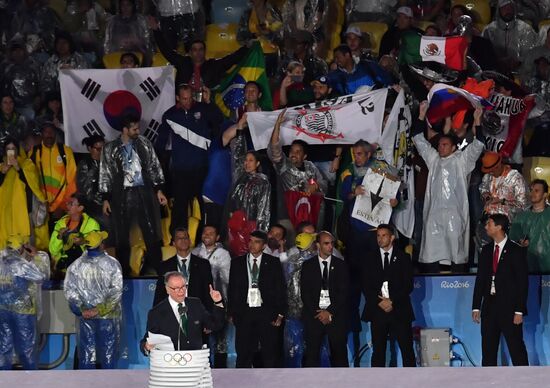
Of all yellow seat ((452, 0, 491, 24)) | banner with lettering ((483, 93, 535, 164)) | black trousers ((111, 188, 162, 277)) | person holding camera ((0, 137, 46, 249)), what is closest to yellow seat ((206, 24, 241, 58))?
yellow seat ((452, 0, 491, 24))

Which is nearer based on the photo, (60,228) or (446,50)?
(60,228)

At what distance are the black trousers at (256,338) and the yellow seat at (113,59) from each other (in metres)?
4.68

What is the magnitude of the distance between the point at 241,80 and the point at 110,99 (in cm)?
156

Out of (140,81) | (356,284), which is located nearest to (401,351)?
(356,284)

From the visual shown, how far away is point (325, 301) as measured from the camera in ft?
49.2

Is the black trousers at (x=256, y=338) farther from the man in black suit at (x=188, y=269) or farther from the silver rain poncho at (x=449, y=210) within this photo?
the silver rain poncho at (x=449, y=210)

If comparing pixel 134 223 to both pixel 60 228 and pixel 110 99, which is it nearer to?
pixel 60 228

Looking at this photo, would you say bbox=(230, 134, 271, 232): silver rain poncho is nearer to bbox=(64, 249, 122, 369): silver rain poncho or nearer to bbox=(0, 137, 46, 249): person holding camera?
bbox=(64, 249, 122, 369): silver rain poncho

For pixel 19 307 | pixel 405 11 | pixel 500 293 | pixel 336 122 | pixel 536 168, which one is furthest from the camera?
pixel 405 11

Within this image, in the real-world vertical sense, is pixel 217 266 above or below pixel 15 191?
below

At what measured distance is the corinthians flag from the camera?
17672mm

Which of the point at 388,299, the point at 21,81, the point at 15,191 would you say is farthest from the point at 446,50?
the point at 21,81

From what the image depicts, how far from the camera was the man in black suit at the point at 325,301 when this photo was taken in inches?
590

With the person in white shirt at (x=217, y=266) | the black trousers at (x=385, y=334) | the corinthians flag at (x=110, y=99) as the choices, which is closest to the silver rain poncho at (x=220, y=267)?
the person in white shirt at (x=217, y=266)
